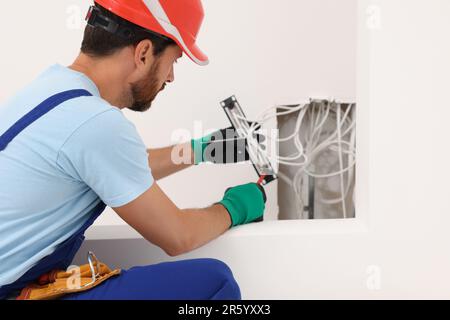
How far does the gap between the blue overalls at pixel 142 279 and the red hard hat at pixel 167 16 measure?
22cm

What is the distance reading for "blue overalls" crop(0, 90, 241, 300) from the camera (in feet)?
3.12

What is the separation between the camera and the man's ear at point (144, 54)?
1098 millimetres

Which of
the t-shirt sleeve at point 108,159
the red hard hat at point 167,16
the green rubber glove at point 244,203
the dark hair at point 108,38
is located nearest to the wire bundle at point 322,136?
the green rubber glove at point 244,203

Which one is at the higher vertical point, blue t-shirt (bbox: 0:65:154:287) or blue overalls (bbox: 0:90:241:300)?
blue t-shirt (bbox: 0:65:154:287)

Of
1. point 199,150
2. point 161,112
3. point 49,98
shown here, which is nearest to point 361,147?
point 199,150

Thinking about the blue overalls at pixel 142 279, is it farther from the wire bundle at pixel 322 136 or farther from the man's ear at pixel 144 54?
the wire bundle at pixel 322 136

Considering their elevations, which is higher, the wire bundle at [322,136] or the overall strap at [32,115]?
the overall strap at [32,115]

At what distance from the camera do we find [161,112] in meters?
2.01

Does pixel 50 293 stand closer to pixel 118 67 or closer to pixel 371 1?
Result: pixel 118 67

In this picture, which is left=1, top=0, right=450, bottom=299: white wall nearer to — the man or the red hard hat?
the man

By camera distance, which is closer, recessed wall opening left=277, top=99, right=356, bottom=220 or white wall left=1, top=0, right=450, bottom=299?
white wall left=1, top=0, right=450, bottom=299

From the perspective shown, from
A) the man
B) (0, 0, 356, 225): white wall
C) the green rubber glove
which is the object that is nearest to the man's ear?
the man

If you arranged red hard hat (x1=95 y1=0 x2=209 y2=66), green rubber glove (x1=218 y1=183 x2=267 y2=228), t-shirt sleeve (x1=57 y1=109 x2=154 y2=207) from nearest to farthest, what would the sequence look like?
t-shirt sleeve (x1=57 y1=109 x2=154 y2=207), red hard hat (x1=95 y1=0 x2=209 y2=66), green rubber glove (x1=218 y1=183 x2=267 y2=228)

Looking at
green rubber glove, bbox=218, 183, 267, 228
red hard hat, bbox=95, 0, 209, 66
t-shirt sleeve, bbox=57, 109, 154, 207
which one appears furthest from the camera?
green rubber glove, bbox=218, 183, 267, 228
